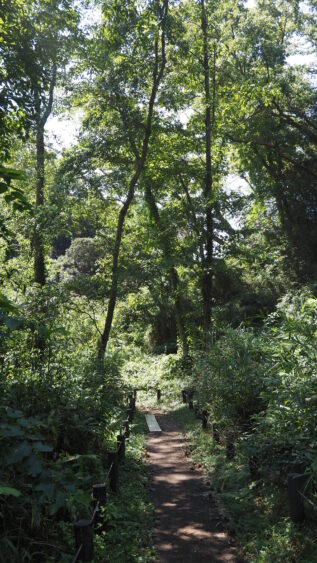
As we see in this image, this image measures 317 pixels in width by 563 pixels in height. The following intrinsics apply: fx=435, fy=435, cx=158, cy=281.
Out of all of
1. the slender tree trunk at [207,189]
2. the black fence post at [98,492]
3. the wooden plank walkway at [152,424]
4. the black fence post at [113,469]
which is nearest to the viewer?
the black fence post at [98,492]

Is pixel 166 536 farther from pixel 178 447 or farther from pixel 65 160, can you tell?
pixel 65 160

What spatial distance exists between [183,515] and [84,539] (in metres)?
2.45

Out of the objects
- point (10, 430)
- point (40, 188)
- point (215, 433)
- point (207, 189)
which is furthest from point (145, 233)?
point (10, 430)

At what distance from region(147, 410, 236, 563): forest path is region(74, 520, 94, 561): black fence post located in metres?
1.24

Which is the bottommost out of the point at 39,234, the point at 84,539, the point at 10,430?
the point at 84,539

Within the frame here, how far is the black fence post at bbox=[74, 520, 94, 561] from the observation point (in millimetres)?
3473

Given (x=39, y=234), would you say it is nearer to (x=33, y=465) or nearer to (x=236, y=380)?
(x=236, y=380)

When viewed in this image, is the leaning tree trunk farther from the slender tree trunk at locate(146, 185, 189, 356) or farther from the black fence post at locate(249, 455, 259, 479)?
the black fence post at locate(249, 455, 259, 479)

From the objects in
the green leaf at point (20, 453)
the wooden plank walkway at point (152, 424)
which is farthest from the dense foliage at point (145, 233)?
the wooden plank walkway at point (152, 424)

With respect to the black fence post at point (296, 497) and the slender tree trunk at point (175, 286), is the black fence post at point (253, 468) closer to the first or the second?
the black fence post at point (296, 497)

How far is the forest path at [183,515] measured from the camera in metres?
4.57

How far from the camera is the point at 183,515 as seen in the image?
557 cm

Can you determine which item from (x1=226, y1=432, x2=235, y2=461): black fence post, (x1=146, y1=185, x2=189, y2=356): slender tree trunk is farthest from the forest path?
(x1=146, y1=185, x2=189, y2=356): slender tree trunk

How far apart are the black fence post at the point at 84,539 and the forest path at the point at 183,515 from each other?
4.07ft
